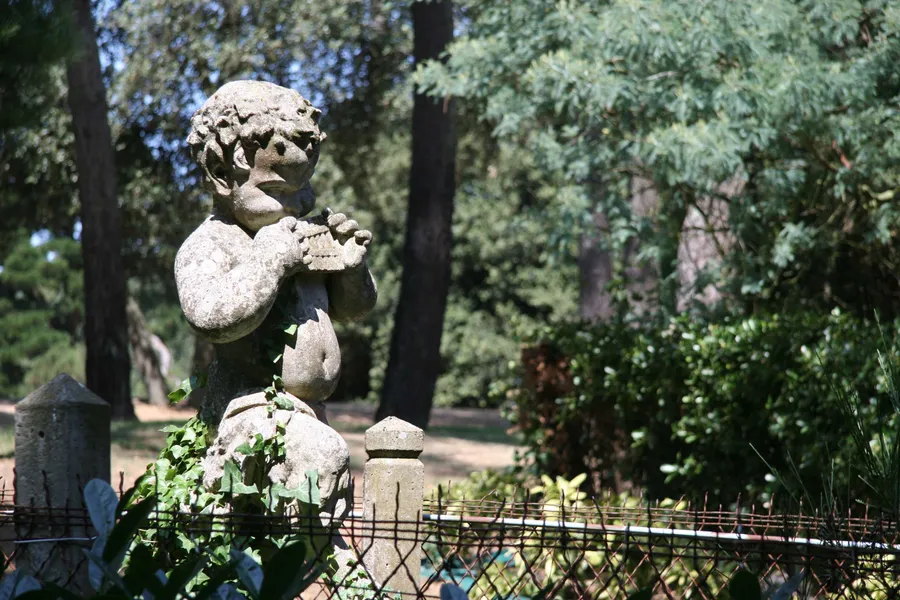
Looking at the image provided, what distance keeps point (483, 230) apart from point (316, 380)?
25989 mm

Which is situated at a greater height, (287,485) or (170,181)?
(170,181)

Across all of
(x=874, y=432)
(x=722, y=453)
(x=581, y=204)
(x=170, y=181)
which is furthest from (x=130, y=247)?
(x=874, y=432)

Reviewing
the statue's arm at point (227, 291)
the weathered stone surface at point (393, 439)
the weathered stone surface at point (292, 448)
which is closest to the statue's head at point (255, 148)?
the statue's arm at point (227, 291)

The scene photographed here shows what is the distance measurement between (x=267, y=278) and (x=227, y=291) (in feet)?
0.46

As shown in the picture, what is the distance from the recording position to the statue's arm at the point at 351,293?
4.00 meters

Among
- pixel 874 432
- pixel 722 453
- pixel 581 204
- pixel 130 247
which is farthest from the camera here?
pixel 130 247

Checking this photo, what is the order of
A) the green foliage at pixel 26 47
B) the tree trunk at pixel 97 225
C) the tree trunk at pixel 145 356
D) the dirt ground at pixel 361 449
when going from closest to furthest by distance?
the green foliage at pixel 26 47
the dirt ground at pixel 361 449
the tree trunk at pixel 97 225
the tree trunk at pixel 145 356

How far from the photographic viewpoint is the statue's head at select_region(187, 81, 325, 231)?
3.81 m

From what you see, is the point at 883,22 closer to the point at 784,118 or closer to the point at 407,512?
the point at 784,118

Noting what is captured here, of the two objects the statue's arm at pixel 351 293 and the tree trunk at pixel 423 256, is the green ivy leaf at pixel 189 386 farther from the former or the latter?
the tree trunk at pixel 423 256

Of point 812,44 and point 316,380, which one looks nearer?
point 316,380

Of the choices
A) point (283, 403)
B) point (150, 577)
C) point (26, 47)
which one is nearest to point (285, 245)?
point (283, 403)

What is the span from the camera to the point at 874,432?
5906mm

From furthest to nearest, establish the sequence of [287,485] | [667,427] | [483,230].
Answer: [483,230]
[667,427]
[287,485]
